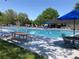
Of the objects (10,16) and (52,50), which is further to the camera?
(10,16)

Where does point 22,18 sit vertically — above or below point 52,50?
above

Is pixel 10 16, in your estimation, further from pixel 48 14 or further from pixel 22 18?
pixel 48 14

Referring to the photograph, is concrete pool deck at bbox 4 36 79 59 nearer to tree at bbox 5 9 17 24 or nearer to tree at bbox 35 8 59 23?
tree at bbox 5 9 17 24

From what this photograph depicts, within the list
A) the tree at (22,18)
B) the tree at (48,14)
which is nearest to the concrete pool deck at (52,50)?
the tree at (48,14)

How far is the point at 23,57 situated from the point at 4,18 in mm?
59206

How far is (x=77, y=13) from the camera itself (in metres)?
9.65

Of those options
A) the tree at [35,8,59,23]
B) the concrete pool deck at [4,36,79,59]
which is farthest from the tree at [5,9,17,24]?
the concrete pool deck at [4,36,79,59]

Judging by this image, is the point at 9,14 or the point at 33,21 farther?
the point at 33,21

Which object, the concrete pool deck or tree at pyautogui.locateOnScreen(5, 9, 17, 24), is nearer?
the concrete pool deck

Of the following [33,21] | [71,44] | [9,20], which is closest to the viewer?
[71,44]

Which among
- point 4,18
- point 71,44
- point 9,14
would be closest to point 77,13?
point 71,44

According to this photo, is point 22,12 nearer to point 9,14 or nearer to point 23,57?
point 9,14

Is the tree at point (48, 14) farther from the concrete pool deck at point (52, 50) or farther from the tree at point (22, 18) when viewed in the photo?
the concrete pool deck at point (52, 50)

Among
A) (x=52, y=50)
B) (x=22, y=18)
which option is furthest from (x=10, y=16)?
(x=52, y=50)
